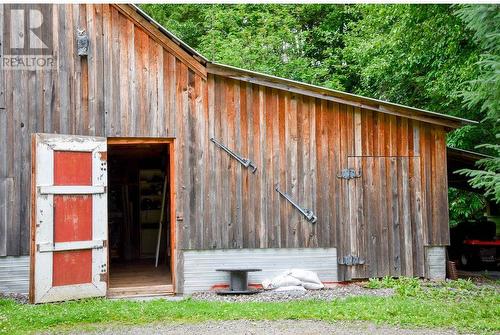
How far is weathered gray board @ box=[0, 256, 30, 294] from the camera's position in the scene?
27.5 ft

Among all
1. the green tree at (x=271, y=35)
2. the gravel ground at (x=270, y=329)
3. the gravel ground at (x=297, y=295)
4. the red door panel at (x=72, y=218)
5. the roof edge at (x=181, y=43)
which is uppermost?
the green tree at (x=271, y=35)

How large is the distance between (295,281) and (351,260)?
1.17m

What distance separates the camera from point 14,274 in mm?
8422

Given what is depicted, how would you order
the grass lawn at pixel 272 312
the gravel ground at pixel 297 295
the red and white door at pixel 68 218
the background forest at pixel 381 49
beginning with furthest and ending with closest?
the background forest at pixel 381 49 → the gravel ground at pixel 297 295 → the red and white door at pixel 68 218 → the grass lawn at pixel 272 312

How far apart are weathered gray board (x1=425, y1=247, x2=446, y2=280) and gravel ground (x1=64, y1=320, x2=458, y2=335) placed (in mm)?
3865

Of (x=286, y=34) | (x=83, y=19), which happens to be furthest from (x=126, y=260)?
(x=286, y=34)

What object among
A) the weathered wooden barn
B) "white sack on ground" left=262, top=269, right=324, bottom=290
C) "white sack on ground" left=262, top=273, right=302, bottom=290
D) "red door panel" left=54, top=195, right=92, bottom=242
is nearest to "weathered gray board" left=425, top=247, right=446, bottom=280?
the weathered wooden barn

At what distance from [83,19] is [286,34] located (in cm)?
1108

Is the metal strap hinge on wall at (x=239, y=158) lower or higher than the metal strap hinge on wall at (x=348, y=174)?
higher

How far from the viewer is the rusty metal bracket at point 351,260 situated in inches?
380

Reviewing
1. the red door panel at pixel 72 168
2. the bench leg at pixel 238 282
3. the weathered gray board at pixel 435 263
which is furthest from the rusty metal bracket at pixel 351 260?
the red door panel at pixel 72 168

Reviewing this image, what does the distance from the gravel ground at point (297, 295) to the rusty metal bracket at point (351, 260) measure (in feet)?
2.04

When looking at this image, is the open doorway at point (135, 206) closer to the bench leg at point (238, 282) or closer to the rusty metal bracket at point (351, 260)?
the bench leg at point (238, 282)

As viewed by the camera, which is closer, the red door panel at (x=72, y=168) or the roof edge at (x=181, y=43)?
the red door panel at (x=72, y=168)
